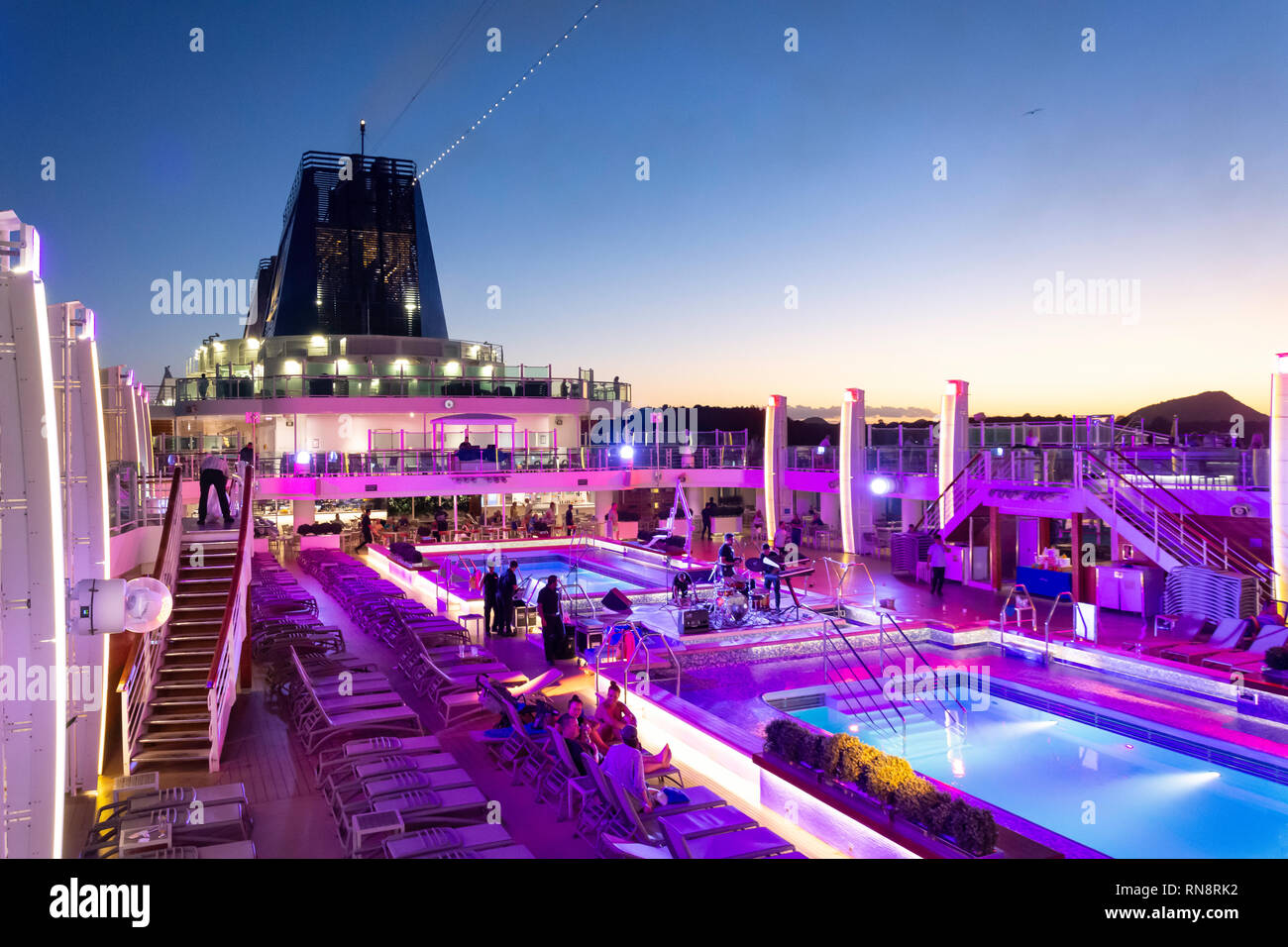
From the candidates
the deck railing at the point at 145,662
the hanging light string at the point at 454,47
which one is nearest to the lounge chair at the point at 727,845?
the deck railing at the point at 145,662

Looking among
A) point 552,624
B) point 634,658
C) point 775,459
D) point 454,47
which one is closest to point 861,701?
point 634,658

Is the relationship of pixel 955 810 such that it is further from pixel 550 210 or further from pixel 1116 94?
pixel 550 210

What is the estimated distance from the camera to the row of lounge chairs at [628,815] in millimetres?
5832

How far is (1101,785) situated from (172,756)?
864 cm

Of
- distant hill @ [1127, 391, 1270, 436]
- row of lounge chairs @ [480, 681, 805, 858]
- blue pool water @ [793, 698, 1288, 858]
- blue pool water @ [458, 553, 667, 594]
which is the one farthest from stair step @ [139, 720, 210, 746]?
distant hill @ [1127, 391, 1270, 436]

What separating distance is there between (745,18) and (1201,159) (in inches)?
415

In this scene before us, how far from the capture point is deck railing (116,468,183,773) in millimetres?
8125

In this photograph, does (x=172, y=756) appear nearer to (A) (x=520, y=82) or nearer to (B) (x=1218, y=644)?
(B) (x=1218, y=644)

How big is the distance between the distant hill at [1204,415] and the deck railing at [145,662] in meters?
23.9

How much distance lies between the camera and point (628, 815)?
629cm

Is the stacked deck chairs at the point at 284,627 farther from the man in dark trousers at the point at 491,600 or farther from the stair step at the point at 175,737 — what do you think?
the stair step at the point at 175,737

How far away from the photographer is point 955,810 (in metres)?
5.67

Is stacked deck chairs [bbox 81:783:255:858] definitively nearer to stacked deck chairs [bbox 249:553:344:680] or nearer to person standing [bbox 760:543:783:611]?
stacked deck chairs [bbox 249:553:344:680]
